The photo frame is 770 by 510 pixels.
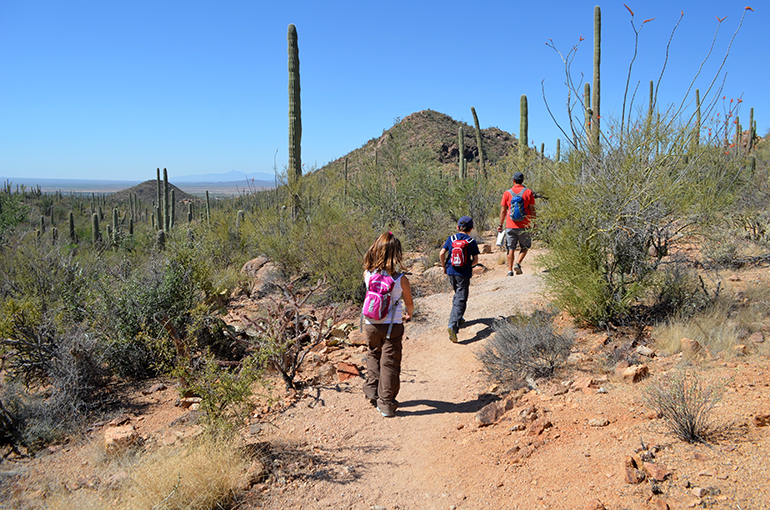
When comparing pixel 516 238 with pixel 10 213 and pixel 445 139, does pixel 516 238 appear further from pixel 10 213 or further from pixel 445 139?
pixel 445 139

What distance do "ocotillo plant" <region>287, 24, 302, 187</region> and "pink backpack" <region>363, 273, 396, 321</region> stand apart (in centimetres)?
844

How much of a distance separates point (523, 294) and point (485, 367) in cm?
233

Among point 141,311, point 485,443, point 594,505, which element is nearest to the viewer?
point 594,505

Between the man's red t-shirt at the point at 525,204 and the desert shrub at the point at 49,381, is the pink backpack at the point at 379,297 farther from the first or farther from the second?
the man's red t-shirt at the point at 525,204

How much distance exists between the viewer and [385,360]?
4.62 m

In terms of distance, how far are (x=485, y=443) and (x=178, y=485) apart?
235 cm

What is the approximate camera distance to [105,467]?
4.51 meters

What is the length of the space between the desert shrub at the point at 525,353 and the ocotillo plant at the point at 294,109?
837 cm

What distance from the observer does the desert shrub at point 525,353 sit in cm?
505

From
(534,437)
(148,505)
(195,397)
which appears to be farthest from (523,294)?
(148,505)

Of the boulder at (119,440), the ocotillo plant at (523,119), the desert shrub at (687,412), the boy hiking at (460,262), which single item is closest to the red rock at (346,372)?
the boy hiking at (460,262)

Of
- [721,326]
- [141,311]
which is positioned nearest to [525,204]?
[721,326]

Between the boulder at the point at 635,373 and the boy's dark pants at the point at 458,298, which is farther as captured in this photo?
the boy's dark pants at the point at 458,298

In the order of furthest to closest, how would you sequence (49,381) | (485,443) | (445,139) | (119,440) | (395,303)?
(445,139), (49,381), (119,440), (395,303), (485,443)
